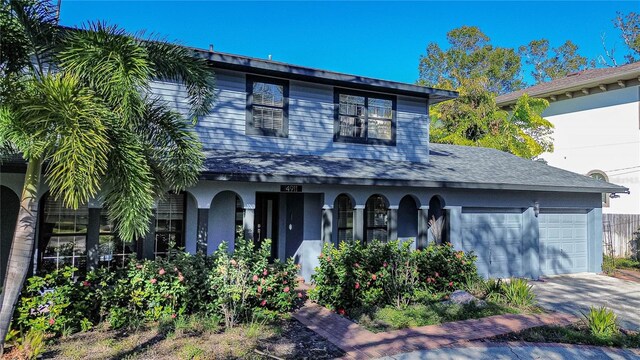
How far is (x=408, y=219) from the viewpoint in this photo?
11.8 meters

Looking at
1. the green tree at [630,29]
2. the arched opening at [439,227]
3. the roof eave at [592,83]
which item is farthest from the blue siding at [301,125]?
the green tree at [630,29]

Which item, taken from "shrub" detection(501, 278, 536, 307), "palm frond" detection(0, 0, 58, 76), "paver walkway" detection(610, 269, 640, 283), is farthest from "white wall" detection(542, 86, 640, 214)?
"palm frond" detection(0, 0, 58, 76)

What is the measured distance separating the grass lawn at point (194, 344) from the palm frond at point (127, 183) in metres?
1.64

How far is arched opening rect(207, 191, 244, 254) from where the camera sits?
9.66m

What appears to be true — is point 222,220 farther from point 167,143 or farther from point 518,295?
point 518,295

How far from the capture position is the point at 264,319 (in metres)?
7.15

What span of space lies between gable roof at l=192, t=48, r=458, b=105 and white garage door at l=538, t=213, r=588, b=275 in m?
4.91

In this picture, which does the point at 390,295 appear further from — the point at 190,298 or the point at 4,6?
the point at 4,6

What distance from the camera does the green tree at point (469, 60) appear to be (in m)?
33.4

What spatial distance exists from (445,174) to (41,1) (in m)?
9.31

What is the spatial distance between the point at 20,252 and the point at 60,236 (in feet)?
11.3

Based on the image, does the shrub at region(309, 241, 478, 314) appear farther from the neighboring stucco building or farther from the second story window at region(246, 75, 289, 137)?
the neighboring stucco building

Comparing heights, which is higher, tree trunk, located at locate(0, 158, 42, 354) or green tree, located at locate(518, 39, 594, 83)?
green tree, located at locate(518, 39, 594, 83)

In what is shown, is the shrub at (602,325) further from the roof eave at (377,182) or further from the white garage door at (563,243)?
the white garage door at (563,243)
